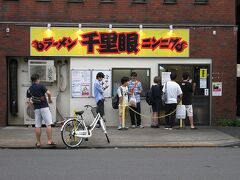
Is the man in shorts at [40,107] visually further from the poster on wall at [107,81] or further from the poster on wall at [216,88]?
the poster on wall at [216,88]

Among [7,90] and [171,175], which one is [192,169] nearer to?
[171,175]

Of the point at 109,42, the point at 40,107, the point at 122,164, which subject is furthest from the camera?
the point at 109,42

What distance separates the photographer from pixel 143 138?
13.7 m

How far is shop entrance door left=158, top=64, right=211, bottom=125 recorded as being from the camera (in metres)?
16.6

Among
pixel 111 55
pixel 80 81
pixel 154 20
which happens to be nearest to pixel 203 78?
pixel 154 20

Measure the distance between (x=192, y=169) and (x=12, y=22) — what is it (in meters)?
9.56

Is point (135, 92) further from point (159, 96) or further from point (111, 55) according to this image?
point (111, 55)

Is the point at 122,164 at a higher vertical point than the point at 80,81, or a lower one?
lower

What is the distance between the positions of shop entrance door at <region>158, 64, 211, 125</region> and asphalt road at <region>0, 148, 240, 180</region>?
466 centimetres

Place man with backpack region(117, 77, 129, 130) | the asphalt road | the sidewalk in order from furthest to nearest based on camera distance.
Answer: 1. man with backpack region(117, 77, 129, 130)
2. the sidewalk
3. the asphalt road

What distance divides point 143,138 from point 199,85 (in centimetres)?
407

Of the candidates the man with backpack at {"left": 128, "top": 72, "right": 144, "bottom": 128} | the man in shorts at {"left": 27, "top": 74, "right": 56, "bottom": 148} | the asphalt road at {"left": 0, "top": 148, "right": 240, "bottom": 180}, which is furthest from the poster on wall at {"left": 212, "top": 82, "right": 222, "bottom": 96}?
the man in shorts at {"left": 27, "top": 74, "right": 56, "bottom": 148}

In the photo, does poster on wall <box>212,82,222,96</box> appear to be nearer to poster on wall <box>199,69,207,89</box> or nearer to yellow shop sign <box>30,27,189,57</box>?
poster on wall <box>199,69,207,89</box>

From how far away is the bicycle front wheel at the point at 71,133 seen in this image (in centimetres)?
1220
